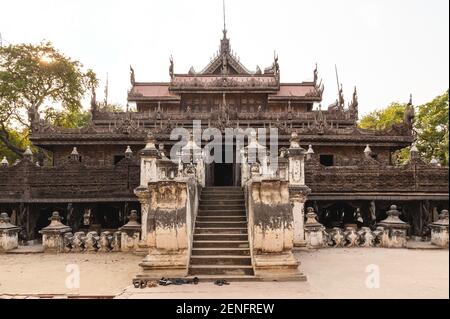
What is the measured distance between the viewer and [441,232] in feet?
41.3

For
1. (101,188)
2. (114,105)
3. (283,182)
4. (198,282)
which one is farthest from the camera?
(114,105)

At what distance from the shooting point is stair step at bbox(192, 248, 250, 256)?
850 centimetres

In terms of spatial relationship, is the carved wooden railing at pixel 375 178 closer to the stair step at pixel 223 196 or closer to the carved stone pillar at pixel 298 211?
the carved stone pillar at pixel 298 211

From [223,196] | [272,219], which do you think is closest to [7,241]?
[223,196]

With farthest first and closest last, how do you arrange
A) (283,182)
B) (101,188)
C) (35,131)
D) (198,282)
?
(35,131), (101,188), (283,182), (198,282)

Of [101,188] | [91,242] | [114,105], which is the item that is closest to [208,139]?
[101,188]

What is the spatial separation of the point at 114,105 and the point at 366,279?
5260 centimetres

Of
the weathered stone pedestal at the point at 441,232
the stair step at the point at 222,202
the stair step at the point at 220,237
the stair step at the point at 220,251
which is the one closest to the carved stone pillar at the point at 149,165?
the stair step at the point at 222,202

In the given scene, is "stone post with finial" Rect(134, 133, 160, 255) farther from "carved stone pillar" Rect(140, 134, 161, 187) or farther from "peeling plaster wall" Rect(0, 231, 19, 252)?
"peeling plaster wall" Rect(0, 231, 19, 252)

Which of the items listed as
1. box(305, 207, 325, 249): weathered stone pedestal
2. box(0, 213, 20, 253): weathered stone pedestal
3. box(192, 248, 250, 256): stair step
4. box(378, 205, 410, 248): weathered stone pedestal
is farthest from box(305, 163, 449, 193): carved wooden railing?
box(0, 213, 20, 253): weathered stone pedestal

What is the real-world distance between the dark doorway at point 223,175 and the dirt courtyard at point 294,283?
10.1 m

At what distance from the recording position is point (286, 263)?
7.61m

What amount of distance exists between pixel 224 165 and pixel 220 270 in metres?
13.5
